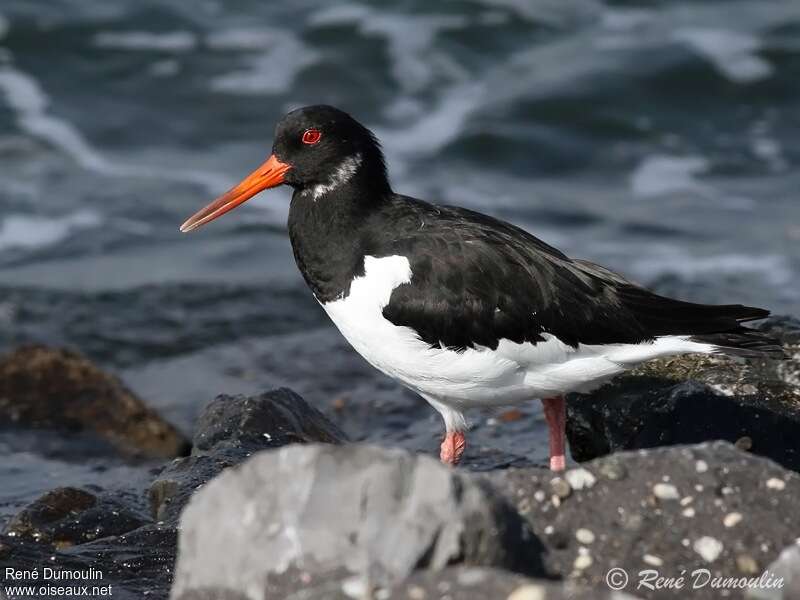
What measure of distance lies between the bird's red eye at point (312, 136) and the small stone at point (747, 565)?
2694mm

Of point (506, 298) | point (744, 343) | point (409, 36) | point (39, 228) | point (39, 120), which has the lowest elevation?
point (744, 343)

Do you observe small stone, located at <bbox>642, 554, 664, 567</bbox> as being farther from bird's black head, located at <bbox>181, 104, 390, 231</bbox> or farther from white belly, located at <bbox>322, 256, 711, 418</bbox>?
bird's black head, located at <bbox>181, 104, 390, 231</bbox>

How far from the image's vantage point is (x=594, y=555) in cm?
373

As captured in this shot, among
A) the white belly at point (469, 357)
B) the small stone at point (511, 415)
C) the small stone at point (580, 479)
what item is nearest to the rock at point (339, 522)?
the small stone at point (580, 479)

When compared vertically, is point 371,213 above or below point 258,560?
above

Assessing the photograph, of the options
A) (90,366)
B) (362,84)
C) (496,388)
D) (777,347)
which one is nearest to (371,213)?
(496,388)

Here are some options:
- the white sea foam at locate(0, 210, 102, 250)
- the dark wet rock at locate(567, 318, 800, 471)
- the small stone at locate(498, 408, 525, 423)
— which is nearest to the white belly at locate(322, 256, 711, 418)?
the dark wet rock at locate(567, 318, 800, 471)

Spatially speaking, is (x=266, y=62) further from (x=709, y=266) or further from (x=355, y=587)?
(x=355, y=587)

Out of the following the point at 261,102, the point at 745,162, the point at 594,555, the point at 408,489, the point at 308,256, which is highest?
the point at 261,102

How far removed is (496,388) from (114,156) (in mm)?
8066

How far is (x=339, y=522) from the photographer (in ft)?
10.9

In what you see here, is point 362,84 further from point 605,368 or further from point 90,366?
point 605,368

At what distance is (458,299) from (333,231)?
636 millimetres

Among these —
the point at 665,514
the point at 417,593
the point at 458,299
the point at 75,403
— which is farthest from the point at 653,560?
the point at 75,403
